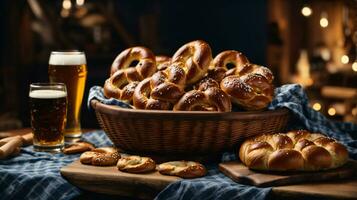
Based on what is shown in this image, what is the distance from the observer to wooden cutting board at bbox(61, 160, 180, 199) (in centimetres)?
182

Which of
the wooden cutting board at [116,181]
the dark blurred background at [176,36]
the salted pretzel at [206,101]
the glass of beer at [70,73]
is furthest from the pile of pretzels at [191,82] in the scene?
the dark blurred background at [176,36]

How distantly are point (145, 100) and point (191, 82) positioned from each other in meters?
0.20

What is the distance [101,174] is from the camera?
1871 mm

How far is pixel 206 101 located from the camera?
78.2 inches

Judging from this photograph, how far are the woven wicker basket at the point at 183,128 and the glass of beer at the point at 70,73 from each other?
1.03 ft

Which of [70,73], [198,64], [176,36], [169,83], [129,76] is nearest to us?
[169,83]

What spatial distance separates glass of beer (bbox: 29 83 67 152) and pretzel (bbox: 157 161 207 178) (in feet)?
1.66

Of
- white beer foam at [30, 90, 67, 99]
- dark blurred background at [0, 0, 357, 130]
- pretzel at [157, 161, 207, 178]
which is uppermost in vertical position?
white beer foam at [30, 90, 67, 99]

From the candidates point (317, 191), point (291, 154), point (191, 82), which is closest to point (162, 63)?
point (191, 82)

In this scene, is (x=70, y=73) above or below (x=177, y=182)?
above

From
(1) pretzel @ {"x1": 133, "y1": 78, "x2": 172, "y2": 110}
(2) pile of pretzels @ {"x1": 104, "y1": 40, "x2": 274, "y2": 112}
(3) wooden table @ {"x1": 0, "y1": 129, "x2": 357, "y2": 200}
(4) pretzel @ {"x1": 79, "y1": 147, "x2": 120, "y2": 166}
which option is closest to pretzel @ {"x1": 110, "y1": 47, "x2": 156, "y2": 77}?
(2) pile of pretzels @ {"x1": 104, "y1": 40, "x2": 274, "y2": 112}

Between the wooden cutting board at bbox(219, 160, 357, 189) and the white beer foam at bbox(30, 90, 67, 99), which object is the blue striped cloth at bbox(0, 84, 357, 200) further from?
the white beer foam at bbox(30, 90, 67, 99)

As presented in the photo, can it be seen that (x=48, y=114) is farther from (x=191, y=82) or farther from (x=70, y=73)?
(x=191, y=82)

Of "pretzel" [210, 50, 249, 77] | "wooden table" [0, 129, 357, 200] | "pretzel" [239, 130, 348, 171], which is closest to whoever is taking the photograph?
"wooden table" [0, 129, 357, 200]
